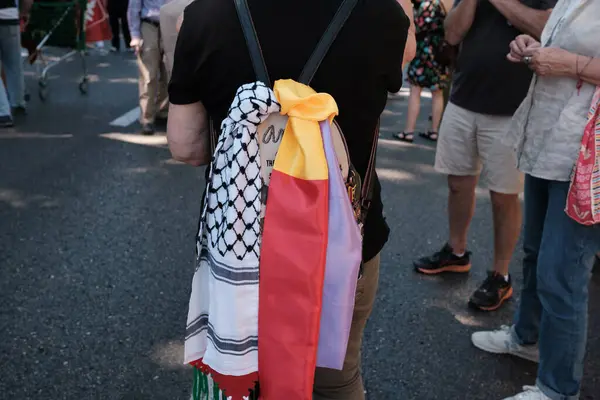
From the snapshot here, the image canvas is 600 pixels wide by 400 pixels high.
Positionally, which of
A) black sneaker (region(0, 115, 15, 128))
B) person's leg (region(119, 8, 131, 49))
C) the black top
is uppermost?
the black top

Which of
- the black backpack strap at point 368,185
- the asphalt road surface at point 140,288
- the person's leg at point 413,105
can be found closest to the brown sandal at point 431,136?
the person's leg at point 413,105

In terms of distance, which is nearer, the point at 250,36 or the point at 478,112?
the point at 250,36

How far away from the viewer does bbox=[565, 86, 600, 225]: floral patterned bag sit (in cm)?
231

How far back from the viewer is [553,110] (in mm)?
2525

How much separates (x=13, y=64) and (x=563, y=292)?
6.42m

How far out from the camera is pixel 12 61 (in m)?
7.23

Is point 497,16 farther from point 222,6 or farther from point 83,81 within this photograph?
point 83,81

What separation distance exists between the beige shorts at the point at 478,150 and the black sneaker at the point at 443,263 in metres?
0.54

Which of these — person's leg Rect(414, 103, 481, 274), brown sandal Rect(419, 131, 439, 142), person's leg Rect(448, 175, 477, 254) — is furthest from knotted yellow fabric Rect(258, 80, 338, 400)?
brown sandal Rect(419, 131, 439, 142)

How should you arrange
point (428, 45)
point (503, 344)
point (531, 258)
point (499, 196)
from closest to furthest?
1. point (531, 258)
2. point (503, 344)
3. point (499, 196)
4. point (428, 45)

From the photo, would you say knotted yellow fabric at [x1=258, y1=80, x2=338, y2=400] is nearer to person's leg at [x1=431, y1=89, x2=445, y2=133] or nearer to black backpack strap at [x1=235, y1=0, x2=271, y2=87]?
black backpack strap at [x1=235, y1=0, x2=271, y2=87]

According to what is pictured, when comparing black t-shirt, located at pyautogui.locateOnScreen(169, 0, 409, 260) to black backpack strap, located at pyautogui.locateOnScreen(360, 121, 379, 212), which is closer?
black t-shirt, located at pyautogui.locateOnScreen(169, 0, 409, 260)

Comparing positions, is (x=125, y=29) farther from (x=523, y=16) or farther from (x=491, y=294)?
(x=523, y=16)

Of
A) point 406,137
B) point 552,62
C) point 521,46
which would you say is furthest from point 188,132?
point 406,137
